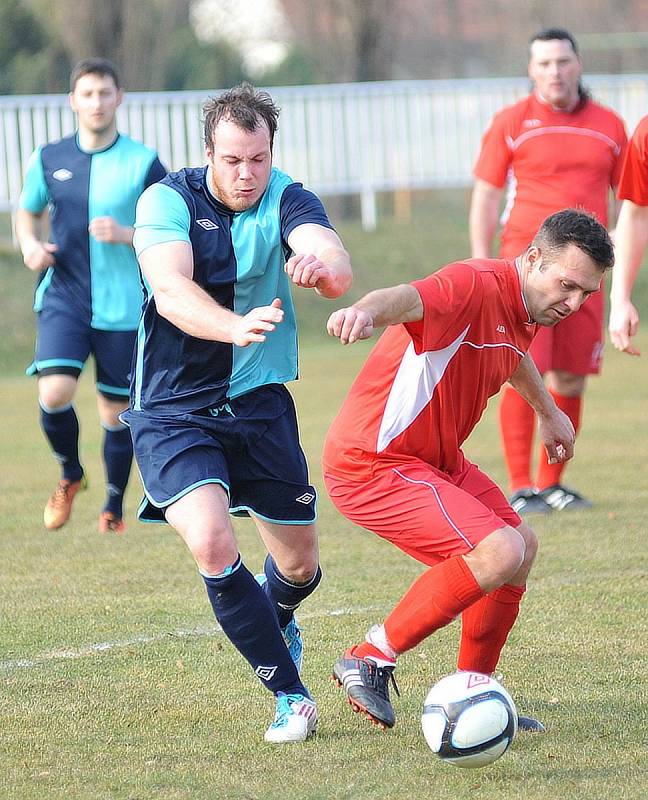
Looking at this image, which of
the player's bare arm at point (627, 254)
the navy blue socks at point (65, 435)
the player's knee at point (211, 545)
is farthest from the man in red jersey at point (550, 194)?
the player's knee at point (211, 545)

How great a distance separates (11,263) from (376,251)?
5.02 m

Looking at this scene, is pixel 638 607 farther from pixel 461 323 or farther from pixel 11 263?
pixel 11 263

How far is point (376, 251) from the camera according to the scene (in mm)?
18703

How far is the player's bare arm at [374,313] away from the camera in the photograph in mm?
3416

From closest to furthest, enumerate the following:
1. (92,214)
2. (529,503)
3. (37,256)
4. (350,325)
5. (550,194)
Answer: (350,325)
(37,256)
(92,214)
(529,503)
(550,194)

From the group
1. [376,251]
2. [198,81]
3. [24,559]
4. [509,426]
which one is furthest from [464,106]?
[24,559]

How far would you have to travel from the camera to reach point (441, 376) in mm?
4055

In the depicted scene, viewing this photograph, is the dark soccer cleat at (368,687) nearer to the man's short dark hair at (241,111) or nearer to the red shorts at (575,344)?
the man's short dark hair at (241,111)

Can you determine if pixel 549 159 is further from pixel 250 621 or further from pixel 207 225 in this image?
pixel 250 621

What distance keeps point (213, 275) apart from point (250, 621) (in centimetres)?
109

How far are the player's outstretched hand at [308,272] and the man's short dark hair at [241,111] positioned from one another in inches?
21.0

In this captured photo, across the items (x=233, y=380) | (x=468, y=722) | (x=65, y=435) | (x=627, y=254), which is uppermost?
(x=627, y=254)

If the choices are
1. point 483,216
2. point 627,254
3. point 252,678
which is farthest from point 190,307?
point 483,216

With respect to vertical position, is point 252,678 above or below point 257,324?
below
